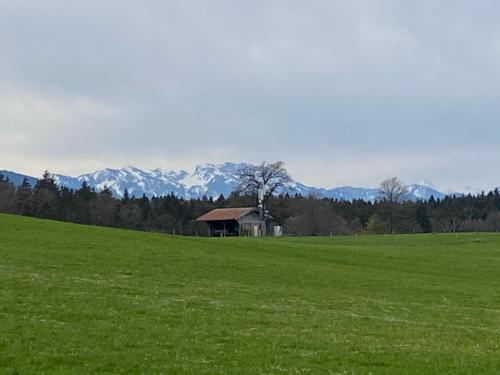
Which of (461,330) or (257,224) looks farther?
(257,224)

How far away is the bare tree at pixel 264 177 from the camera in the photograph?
466ft

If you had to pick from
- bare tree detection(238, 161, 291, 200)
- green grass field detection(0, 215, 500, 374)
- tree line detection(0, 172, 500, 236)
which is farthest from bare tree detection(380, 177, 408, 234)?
green grass field detection(0, 215, 500, 374)

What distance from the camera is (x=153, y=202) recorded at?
180125mm

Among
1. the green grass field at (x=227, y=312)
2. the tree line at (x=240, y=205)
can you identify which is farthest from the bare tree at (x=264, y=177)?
the green grass field at (x=227, y=312)

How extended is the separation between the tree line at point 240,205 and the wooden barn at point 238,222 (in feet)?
40.7

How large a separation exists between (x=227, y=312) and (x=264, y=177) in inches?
4784

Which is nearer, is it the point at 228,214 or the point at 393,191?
the point at 228,214

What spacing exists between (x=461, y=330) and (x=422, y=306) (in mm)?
7002

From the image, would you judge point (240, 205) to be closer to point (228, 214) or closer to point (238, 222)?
point (228, 214)

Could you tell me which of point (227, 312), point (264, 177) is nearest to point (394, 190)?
point (264, 177)

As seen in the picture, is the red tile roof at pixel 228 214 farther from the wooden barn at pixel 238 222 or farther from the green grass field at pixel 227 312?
the green grass field at pixel 227 312

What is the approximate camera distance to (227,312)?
21.5 m

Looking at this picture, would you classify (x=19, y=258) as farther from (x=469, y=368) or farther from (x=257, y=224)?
(x=257, y=224)

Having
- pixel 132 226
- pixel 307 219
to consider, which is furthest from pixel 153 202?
Answer: pixel 307 219
